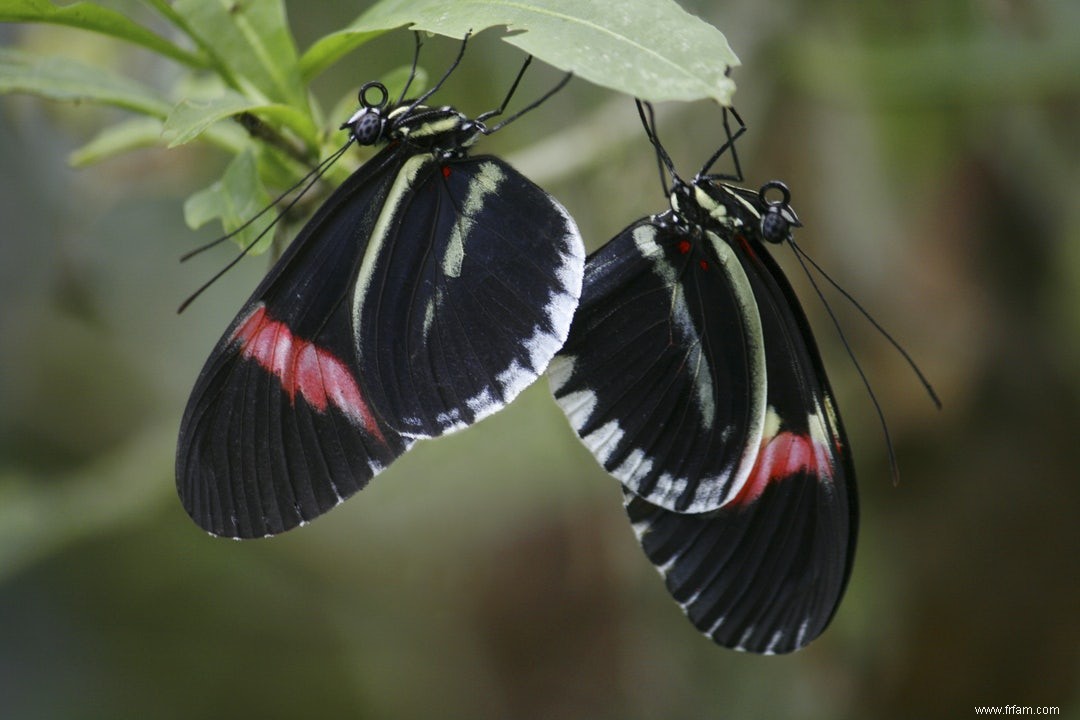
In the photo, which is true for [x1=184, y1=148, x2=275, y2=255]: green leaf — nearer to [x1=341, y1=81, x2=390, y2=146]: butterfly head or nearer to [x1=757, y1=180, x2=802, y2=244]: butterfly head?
[x1=341, y1=81, x2=390, y2=146]: butterfly head


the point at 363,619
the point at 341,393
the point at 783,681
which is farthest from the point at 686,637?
the point at 341,393

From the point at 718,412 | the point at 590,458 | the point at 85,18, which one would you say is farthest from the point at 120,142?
the point at 590,458

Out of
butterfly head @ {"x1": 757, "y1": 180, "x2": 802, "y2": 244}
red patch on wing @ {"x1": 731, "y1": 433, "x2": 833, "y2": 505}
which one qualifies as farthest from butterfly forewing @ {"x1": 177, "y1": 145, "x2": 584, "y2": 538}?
red patch on wing @ {"x1": 731, "y1": 433, "x2": 833, "y2": 505}

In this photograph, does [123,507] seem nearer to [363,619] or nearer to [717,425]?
[363,619]

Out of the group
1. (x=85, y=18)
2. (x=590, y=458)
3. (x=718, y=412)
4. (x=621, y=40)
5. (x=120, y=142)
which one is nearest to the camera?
→ (x=621, y=40)

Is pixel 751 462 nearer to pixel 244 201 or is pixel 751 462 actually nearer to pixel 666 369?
pixel 666 369
